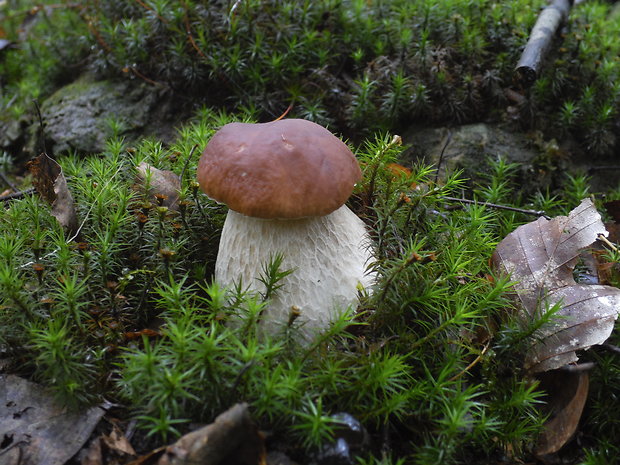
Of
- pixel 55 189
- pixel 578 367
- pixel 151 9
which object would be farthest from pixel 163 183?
pixel 578 367

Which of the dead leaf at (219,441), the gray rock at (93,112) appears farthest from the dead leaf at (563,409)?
the gray rock at (93,112)

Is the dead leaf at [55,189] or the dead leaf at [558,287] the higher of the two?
the dead leaf at [55,189]

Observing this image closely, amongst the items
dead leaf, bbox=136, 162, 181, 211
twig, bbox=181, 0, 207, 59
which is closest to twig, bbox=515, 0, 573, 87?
twig, bbox=181, 0, 207, 59

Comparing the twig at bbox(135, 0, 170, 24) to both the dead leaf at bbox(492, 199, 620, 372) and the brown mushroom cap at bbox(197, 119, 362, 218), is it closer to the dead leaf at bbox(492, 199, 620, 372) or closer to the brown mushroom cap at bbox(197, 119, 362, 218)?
the brown mushroom cap at bbox(197, 119, 362, 218)

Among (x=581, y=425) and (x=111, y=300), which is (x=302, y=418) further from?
(x=581, y=425)

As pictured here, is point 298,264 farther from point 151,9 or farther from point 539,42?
point 151,9

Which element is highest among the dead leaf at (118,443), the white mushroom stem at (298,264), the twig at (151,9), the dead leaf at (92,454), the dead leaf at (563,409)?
the twig at (151,9)

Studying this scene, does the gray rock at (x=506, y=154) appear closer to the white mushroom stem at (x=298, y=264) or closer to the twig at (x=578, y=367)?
the white mushroom stem at (x=298, y=264)
